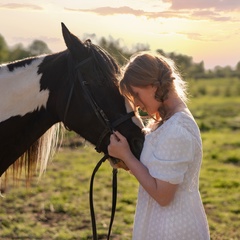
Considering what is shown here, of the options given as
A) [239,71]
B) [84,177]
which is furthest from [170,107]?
[239,71]

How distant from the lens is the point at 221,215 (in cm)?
545

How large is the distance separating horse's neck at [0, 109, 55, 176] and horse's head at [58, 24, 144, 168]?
16 centimetres

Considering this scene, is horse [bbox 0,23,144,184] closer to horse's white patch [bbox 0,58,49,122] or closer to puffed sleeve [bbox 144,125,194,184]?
horse's white patch [bbox 0,58,49,122]

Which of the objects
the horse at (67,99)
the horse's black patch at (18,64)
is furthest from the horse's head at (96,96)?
the horse's black patch at (18,64)

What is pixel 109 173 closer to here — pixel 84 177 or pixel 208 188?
pixel 84 177

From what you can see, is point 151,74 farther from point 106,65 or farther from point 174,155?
point 106,65

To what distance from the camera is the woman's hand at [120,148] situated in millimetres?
2154

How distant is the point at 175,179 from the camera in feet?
6.63

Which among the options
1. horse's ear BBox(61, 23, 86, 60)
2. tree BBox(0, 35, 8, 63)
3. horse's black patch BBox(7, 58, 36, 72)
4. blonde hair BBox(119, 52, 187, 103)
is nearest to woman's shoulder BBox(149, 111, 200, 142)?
blonde hair BBox(119, 52, 187, 103)

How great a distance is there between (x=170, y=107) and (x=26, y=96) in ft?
2.72

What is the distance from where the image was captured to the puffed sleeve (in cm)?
202

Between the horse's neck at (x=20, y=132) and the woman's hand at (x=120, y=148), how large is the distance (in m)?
0.51

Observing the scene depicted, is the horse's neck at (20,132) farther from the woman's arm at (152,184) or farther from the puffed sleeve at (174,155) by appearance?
the puffed sleeve at (174,155)

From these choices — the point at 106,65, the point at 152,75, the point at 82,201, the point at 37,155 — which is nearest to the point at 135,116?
the point at 106,65
